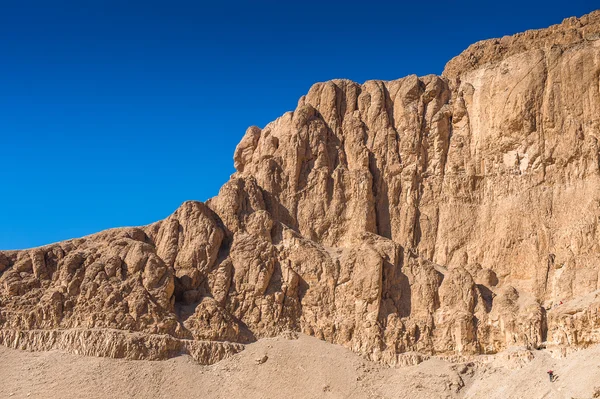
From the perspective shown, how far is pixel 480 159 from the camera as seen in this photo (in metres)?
64.4

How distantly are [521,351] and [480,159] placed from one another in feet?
60.1

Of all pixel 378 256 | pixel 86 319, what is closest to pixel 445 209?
pixel 378 256

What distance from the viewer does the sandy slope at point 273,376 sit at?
164 feet

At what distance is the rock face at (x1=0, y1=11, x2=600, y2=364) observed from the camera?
5522 cm

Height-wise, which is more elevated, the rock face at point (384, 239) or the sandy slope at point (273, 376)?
the rock face at point (384, 239)

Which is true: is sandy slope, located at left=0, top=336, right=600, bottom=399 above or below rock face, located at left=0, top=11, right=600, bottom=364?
below

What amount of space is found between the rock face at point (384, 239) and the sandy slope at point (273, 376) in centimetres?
146

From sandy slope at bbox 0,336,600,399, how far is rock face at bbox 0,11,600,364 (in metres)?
1.46

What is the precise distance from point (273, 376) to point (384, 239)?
1462cm

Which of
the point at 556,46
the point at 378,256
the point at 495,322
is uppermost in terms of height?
the point at 556,46

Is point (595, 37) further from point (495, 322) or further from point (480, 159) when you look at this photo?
point (495, 322)

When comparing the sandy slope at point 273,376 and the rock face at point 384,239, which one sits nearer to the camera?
the sandy slope at point 273,376

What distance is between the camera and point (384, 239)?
61.7 metres

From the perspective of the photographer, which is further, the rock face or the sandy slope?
the rock face
